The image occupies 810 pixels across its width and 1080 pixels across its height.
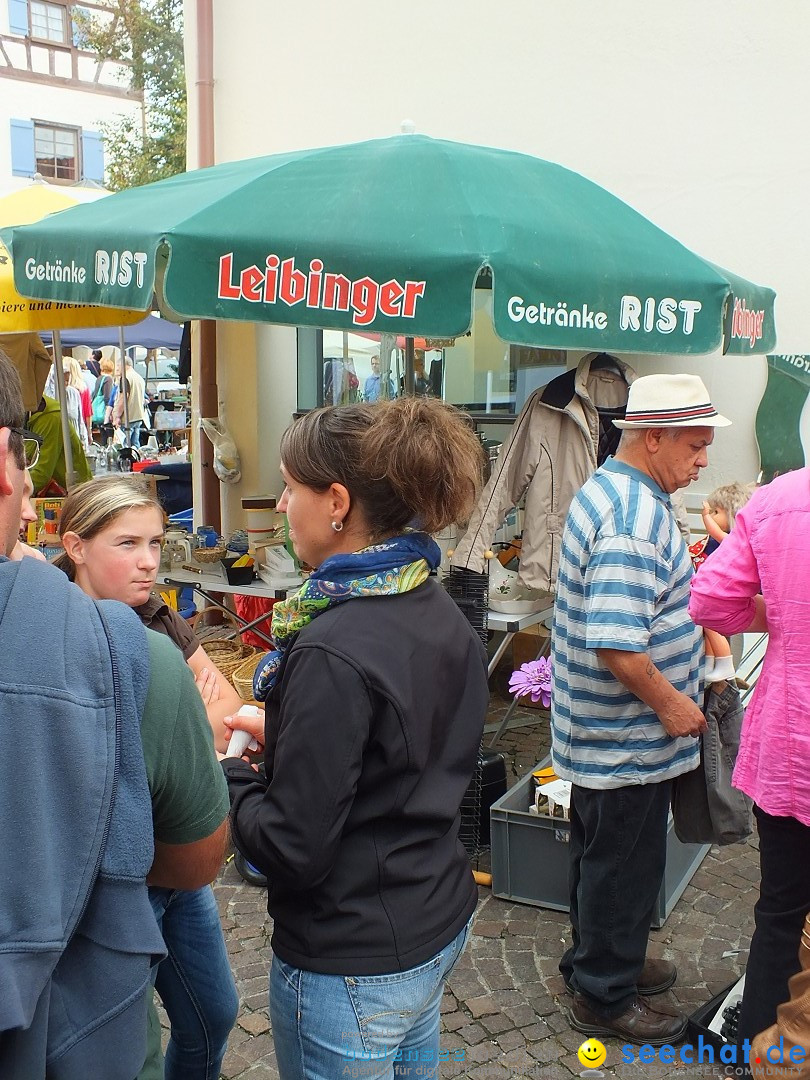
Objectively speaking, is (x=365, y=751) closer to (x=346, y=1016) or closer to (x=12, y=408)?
(x=346, y=1016)

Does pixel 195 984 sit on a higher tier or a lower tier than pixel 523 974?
higher

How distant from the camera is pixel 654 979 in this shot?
327 cm

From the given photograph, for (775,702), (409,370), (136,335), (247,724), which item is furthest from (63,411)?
(136,335)

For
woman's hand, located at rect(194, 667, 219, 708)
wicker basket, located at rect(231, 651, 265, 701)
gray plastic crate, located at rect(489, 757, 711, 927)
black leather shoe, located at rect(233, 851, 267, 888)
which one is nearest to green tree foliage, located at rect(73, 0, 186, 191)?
wicker basket, located at rect(231, 651, 265, 701)

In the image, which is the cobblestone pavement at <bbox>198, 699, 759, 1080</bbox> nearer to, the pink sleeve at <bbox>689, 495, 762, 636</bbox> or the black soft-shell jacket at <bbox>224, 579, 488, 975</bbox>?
the pink sleeve at <bbox>689, 495, 762, 636</bbox>

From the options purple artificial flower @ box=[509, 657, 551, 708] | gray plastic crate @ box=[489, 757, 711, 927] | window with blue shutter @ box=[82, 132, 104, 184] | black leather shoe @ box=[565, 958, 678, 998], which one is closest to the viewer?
black leather shoe @ box=[565, 958, 678, 998]

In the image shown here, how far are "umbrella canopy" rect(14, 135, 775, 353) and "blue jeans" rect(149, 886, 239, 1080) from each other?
6.64ft

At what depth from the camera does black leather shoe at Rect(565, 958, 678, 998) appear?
325 centimetres

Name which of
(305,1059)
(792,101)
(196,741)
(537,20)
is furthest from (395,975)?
(537,20)

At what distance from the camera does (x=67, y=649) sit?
1.11m

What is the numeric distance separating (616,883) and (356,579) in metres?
1.72

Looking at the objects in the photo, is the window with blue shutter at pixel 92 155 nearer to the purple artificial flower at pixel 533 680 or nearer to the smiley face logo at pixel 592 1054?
the purple artificial flower at pixel 533 680

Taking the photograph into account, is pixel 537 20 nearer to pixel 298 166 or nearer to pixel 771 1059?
pixel 298 166

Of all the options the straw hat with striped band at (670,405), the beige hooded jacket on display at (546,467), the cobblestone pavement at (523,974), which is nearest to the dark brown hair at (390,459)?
the straw hat with striped band at (670,405)
